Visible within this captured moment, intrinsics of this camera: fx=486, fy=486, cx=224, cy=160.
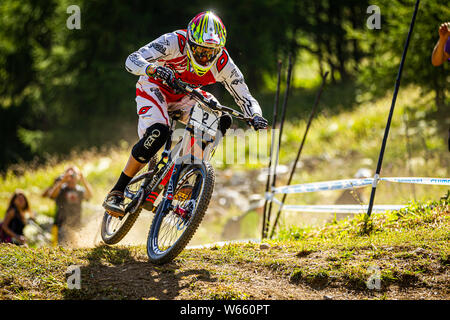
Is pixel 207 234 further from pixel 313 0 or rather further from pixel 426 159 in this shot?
pixel 313 0

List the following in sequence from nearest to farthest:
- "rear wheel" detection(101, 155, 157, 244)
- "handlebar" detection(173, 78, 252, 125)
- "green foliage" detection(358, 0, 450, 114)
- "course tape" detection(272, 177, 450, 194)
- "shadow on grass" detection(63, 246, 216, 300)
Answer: "shadow on grass" detection(63, 246, 216, 300) < "handlebar" detection(173, 78, 252, 125) < "rear wheel" detection(101, 155, 157, 244) < "course tape" detection(272, 177, 450, 194) < "green foliage" detection(358, 0, 450, 114)

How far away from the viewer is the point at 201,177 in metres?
4.77

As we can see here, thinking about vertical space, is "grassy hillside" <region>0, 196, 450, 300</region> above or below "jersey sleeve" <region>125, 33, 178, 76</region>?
below

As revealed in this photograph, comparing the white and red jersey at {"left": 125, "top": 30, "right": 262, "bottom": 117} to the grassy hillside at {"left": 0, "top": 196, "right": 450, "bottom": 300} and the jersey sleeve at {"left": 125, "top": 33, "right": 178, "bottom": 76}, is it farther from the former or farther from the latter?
the grassy hillside at {"left": 0, "top": 196, "right": 450, "bottom": 300}

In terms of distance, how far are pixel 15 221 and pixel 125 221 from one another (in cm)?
376

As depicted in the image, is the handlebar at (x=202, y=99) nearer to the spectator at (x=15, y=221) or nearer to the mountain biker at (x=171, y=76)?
the mountain biker at (x=171, y=76)

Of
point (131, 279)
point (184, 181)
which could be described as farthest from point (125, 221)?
point (131, 279)

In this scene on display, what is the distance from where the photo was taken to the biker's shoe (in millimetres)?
5461

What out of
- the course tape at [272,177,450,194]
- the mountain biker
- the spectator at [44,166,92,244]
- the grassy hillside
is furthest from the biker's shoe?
the spectator at [44,166,92,244]

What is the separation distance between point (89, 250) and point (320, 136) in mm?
11769

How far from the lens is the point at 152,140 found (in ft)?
16.6

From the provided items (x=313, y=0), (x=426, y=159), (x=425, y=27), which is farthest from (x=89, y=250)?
(x=313, y=0)

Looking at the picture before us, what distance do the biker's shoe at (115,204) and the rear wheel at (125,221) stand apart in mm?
86

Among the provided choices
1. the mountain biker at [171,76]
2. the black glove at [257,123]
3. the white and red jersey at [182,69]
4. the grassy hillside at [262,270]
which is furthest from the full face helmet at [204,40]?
the grassy hillside at [262,270]
